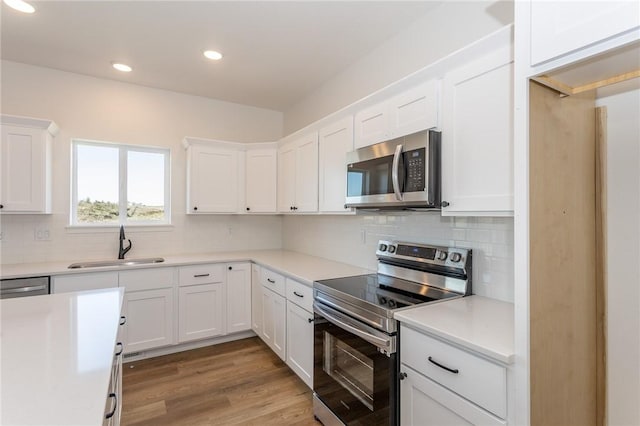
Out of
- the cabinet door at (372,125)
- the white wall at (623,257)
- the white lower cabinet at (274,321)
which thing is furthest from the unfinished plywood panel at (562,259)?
the white lower cabinet at (274,321)

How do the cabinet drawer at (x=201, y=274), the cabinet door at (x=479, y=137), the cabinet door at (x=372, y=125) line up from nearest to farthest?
the cabinet door at (x=479, y=137) < the cabinet door at (x=372, y=125) < the cabinet drawer at (x=201, y=274)

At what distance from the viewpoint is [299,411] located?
2283 mm

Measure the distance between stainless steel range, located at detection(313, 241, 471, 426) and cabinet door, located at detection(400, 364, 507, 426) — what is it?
0.06 m

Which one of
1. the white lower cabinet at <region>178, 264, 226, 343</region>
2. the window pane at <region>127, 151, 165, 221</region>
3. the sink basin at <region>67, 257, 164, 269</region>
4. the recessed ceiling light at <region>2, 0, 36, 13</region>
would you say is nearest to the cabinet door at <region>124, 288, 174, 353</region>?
the white lower cabinet at <region>178, 264, 226, 343</region>

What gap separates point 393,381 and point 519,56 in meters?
1.48

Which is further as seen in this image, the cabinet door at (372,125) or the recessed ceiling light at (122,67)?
the recessed ceiling light at (122,67)

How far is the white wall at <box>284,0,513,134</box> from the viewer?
192cm

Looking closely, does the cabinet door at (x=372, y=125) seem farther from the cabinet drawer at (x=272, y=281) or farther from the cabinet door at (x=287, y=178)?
the cabinet drawer at (x=272, y=281)

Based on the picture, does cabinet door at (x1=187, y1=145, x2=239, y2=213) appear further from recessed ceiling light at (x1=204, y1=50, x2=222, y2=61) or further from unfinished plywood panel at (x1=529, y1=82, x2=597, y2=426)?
unfinished plywood panel at (x1=529, y1=82, x2=597, y2=426)

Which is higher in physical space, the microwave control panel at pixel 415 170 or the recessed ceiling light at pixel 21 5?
the recessed ceiling light at pixel 21 5

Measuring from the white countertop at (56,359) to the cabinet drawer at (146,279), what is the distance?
3.97ft

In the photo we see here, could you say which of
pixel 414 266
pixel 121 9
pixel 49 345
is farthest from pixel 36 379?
pixel 121 9

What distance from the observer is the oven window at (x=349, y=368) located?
1.75 meters

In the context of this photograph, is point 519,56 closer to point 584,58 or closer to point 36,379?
point 584,58
